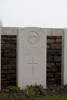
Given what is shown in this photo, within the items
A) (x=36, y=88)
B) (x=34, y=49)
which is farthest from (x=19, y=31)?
(x=36, y=88)

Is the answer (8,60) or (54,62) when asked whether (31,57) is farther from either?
(54,62)

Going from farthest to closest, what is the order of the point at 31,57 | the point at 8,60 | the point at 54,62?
the point at 54,62, the point at 8,60, the point at 31,57

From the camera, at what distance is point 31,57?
569cm

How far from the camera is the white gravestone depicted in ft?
18.4

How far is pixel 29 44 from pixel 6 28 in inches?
38.7

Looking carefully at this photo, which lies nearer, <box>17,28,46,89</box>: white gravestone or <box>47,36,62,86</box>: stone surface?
<box>17,28,46,89</box>: white gravestone

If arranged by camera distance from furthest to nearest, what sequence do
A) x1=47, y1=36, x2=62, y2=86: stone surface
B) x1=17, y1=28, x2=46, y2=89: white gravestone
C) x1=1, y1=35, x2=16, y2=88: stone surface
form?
1. x1=47, y1=36, x2=62, y2=86: stone surface
2. x1=1, y1=35, x2=16, y2=88: stone surface
3. x1=17, y1=28, x2=46, y2=89: white gravestone

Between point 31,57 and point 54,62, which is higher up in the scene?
point 31,57

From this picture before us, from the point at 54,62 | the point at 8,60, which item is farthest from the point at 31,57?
the point at 54,62

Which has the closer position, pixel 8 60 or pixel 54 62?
pixel 8 60

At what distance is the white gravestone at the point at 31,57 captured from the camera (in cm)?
562

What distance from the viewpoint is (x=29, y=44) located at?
18.6 ft

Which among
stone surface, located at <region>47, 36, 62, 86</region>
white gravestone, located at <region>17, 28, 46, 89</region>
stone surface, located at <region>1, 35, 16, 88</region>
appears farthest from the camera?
stone surface, located at <region>47, 36, 62, 86</region>

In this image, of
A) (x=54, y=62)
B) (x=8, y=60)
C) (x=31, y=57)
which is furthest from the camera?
(x=54, y=62)
